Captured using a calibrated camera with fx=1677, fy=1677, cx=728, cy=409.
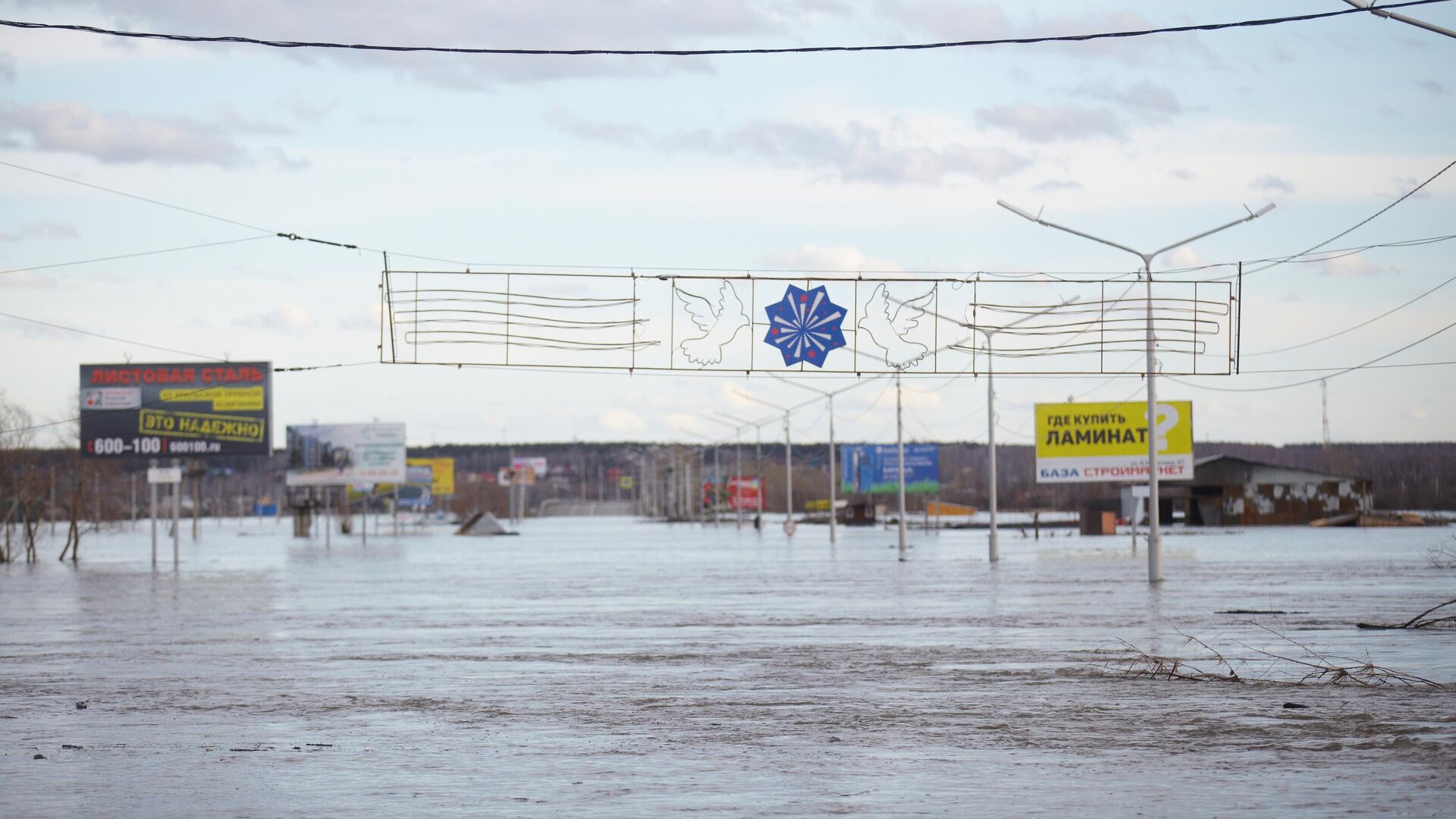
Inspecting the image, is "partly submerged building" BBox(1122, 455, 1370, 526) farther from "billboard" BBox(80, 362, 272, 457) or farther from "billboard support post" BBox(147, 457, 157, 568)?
"billboard support post" BBox(147, 457, 157, 568)

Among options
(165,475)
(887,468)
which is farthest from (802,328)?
(887,468)

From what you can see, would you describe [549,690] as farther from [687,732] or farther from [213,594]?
[213,594]

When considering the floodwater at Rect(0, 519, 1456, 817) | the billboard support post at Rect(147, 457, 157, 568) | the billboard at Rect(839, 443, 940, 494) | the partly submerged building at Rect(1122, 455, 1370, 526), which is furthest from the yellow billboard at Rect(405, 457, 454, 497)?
the floodwater at Rect(0, 519, 1456, 817)

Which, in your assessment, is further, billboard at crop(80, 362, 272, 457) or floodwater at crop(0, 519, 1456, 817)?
billboard at crop(80, 362, 272, 457)

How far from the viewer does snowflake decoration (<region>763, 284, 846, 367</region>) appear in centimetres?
2611

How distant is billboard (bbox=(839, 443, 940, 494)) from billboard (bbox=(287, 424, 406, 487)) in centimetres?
2976

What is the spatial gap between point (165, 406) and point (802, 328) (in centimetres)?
4276

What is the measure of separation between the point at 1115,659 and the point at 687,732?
23.5 ft

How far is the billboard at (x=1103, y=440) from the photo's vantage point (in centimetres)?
7719

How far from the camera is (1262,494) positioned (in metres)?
102

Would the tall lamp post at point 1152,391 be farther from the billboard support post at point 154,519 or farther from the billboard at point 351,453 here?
the billboard at point 351,453

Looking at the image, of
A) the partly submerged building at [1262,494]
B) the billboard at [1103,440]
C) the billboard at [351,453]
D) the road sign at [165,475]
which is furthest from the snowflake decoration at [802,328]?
the partly submerged building at [1262,494]

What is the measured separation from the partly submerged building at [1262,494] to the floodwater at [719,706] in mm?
68002

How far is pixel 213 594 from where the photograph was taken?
3684 cm
